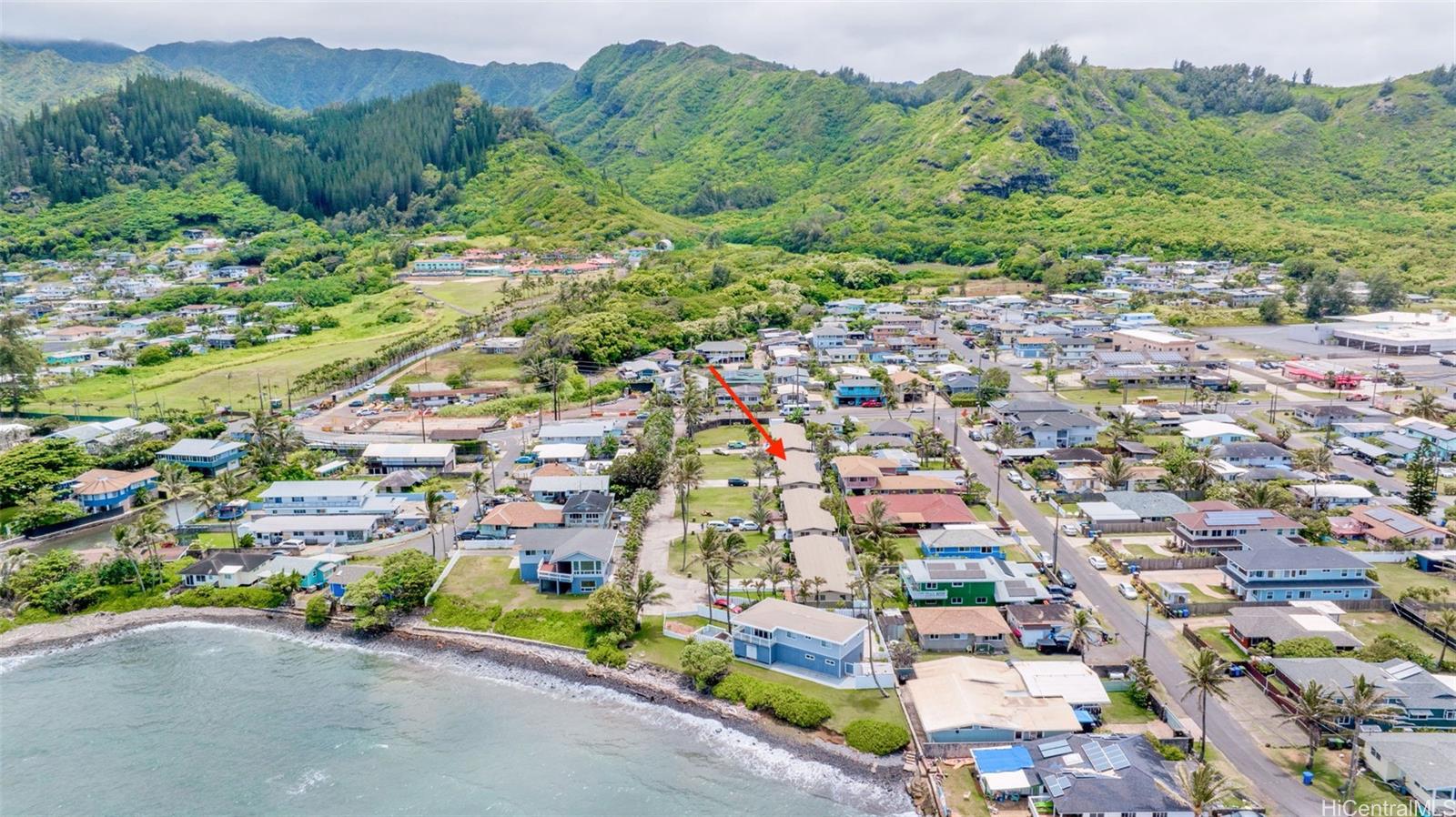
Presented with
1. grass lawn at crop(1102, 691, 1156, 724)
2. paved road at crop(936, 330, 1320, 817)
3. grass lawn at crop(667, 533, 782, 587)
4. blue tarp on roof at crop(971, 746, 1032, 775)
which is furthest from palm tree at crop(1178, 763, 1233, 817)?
grass lawn at crop(667, 533, 782, 587)

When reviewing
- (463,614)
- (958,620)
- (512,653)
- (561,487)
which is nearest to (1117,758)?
(958,620)

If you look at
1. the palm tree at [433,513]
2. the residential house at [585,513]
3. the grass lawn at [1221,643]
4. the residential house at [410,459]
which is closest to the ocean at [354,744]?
the palm tree at [433,513]

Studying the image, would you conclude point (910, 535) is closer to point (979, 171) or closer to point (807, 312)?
point (807, 312)

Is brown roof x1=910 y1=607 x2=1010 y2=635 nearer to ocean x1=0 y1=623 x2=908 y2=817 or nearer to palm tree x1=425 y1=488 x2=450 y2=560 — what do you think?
ocean x1=0 y1=623 x2=908 y2=817

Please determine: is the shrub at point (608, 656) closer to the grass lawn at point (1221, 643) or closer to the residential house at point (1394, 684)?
the grass lawn at point (1221, 643)

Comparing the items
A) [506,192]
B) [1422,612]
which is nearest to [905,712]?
[1422,612]

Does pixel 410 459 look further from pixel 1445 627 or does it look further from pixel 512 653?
pixel 1445 627
